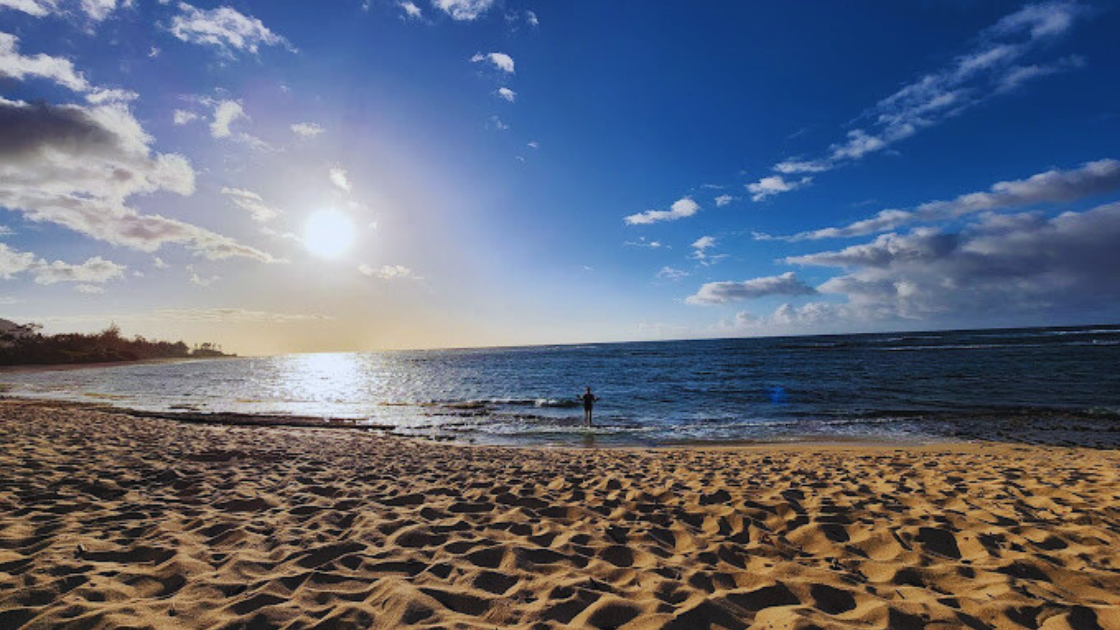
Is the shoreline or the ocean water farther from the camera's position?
the ocean water

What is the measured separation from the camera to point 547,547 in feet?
15.7

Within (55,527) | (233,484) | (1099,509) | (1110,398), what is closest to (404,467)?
(233,484)

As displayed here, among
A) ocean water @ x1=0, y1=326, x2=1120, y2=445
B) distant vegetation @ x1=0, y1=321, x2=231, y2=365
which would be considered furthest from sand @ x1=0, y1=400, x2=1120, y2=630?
distant vegetation @ x1=0, y1=321, x2=231, y2=365

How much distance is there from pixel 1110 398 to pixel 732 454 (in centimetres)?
2504

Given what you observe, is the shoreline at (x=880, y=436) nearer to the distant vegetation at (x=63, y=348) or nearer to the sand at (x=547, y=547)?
the sand at (x=547, y=547)

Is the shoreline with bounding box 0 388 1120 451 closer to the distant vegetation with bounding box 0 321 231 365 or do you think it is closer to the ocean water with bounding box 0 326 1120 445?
the ocean water with bounding box 0 326 1120 445

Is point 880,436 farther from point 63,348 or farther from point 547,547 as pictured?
point 63,348

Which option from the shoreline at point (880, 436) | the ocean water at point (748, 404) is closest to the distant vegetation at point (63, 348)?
the ocean water at point (748, 404)

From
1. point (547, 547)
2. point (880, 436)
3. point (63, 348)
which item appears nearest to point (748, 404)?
Answer: point (880, 436)

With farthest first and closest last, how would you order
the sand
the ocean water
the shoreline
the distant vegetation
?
the distant vegetation
the ocean water
the shoreline
the sand

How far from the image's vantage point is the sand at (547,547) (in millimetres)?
3361

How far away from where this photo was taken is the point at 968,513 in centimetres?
576

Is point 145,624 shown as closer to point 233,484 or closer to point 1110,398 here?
point 233,484

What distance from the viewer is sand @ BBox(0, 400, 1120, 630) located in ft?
11.0
